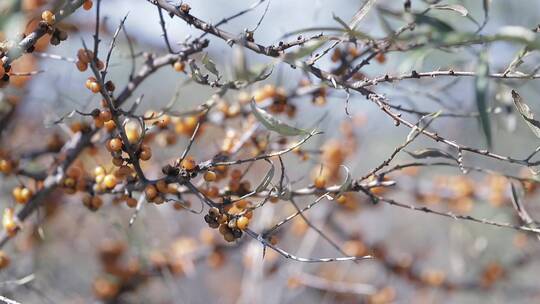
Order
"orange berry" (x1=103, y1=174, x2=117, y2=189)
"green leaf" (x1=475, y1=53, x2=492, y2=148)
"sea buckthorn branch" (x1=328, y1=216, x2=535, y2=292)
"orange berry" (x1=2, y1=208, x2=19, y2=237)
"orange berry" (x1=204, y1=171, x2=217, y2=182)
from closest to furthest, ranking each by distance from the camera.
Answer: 1. "green leaf" (x1=475, y1=53, x2=492, y2=148)
2. "orange berry" (x1=204, y1=171, x2=217, y2=182)
3. "orange berry" (x1=103, y1=174, x2=117, y2=189)
4. "orange berry" (x1=2, y1=208, x2=19, y2=237)
5. "sea buckthorn branch" (x1=328, y1=216, x2=535, y2=292)

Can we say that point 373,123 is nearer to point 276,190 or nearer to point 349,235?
point 349,235

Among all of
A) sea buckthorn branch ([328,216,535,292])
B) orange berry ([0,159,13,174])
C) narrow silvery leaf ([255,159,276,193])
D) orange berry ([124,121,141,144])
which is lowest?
narrow silvery leaf ([255,159,276,193])

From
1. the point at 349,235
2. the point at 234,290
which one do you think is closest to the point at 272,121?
the point at 349,235

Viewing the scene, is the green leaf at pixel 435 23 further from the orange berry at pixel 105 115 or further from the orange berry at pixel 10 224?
the orange berry at pixel 10 224

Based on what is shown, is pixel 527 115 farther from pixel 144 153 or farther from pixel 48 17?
pixel 48 17

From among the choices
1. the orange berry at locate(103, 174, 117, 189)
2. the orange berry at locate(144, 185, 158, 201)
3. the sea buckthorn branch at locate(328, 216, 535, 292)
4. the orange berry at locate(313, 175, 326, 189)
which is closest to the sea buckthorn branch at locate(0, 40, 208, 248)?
the orange berry at locate(103, 174, 117, 189)

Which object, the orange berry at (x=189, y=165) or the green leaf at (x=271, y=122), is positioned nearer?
the green leaf at (x=271, y=122)

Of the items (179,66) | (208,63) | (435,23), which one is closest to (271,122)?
(208,63)

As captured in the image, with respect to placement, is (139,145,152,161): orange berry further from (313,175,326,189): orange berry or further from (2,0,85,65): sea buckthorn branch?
A: (313,175,326,189): orange berry

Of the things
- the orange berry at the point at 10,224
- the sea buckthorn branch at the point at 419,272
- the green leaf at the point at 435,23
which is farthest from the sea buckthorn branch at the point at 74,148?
the sea buckthorn branch at the point at 419,272

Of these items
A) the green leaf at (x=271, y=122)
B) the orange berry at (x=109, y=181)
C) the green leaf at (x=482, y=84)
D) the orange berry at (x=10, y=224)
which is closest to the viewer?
the green leaf at (x=482, y=84)

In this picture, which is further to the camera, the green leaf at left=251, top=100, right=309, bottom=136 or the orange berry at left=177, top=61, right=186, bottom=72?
the orange berry at left=177, top=61, right=186, bottom=72
